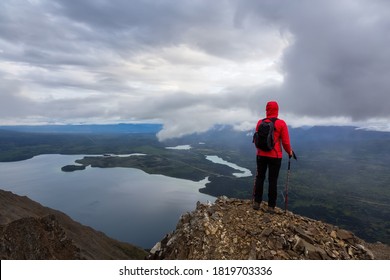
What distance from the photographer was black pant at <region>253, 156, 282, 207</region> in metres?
13.0

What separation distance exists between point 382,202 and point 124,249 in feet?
622

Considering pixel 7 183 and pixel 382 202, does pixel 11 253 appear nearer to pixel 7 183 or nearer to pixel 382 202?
pixel 7 183

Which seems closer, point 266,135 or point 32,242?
point 266,135

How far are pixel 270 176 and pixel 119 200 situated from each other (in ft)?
476

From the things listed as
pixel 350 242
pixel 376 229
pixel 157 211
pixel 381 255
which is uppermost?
pixel 350 242

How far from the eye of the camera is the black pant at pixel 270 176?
1297 centimetres

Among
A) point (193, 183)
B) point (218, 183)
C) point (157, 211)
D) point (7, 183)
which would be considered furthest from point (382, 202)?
point (7, 183)

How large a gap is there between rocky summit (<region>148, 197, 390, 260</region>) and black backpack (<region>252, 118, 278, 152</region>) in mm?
3050

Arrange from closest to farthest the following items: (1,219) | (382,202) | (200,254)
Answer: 1. (200,254)
2. (1,219)
3. (382,202)

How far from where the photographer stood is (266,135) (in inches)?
494

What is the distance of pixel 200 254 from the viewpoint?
10703 millimetres

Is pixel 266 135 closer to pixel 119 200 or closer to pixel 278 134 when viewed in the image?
pixel 278 134

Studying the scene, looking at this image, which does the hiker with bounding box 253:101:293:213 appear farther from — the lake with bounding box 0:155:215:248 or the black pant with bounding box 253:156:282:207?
the lake with bounding box 0:155:215:248

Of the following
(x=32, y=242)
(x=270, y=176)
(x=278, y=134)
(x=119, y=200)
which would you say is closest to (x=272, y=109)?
(x=278, y=134)
